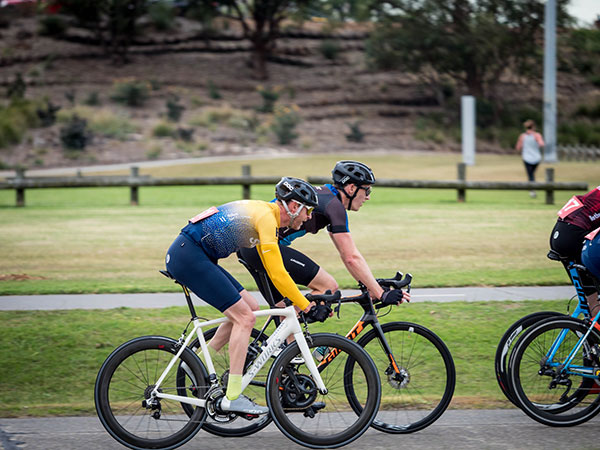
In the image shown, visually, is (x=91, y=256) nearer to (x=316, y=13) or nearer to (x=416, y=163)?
(x=416, y=163)

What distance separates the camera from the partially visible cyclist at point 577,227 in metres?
5.87

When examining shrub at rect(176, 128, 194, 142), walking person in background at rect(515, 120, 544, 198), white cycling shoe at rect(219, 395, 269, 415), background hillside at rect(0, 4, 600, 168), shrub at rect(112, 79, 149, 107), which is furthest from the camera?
shrub at rect(112, 79, 149, 107)

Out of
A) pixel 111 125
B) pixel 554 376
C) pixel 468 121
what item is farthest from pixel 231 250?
pixel 111 125

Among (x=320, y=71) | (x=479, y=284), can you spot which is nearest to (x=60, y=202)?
(x=479, y=284)

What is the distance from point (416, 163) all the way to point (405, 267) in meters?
30.1

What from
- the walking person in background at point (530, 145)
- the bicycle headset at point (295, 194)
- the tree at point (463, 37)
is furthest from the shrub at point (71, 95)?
the bicycle headset at point (295, 194)

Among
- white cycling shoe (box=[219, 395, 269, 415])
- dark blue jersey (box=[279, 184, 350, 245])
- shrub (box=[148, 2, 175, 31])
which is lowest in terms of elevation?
white cycling shoe (box=[219, 395, 269, 415])

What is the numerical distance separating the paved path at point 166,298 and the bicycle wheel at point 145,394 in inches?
163

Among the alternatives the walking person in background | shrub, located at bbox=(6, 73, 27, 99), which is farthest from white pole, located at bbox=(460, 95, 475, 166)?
shrub, located at bbox=(6, 73, 27, 99)

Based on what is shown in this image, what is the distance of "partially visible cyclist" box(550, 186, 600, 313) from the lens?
19.3ft

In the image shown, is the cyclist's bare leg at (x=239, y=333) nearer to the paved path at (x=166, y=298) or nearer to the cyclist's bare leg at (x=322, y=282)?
the cyclist's bare leg at (x=322, y=282)

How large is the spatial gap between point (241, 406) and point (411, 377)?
122cm

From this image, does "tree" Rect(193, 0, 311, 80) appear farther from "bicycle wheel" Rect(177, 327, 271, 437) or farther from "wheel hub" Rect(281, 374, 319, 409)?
"wheel hub" Rect(281, 374, 319, 409)

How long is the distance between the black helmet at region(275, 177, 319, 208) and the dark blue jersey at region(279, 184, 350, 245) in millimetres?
256
